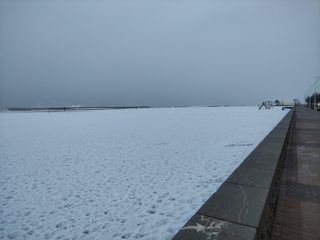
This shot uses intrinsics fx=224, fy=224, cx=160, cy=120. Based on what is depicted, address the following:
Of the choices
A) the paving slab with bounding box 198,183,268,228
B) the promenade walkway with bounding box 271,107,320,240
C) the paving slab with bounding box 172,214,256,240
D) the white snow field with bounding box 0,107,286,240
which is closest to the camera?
the paving slab with bounding box 172,214,256,240

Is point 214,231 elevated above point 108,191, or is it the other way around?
point 214,231

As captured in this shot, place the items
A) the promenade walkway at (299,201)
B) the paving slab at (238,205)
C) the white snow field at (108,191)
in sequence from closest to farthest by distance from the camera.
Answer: the paving slab at (238,205) < the promenade walkway at (299,201) < the white snow field at (108,191)

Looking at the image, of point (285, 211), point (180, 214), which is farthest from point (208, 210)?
point (285, 211)

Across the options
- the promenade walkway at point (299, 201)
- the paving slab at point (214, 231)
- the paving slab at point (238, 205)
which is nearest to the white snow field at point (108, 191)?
the paving slab at point (238, 205)

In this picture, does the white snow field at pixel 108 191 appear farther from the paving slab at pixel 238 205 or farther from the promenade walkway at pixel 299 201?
the promenade walkway at pixel 299 201

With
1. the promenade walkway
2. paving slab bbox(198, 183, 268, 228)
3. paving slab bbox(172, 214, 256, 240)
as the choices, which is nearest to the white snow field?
paving slab bbox(198, 183, 268, 228)

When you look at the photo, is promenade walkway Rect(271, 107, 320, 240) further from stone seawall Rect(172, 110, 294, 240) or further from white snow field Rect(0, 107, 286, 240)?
white snow field Rect(0, 107, 286, 240)

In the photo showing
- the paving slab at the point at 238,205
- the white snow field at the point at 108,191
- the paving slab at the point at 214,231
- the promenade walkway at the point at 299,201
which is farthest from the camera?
the white snow field at the point at 108,191

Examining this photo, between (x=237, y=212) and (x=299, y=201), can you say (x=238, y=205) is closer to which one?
(x=237, y=212)

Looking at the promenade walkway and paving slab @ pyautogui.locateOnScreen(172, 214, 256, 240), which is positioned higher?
paving slab @ pyautogui.locateOnScreen(172, 214, 256, 240)

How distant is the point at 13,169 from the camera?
6.57 meters

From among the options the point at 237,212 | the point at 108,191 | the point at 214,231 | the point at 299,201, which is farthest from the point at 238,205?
the point at 108,191

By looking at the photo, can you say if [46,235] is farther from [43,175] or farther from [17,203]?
[43,175]

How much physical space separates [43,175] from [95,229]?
133 inches
